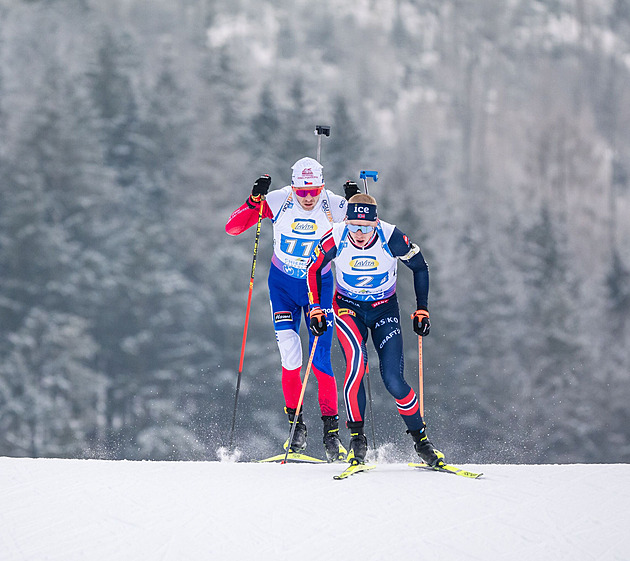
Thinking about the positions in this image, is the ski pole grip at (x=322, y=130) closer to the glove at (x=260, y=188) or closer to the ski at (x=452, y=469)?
the glove at (x=260, y=188)

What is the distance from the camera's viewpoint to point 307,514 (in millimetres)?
5160

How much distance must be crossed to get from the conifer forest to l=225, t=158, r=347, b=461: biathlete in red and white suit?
20.6 metres

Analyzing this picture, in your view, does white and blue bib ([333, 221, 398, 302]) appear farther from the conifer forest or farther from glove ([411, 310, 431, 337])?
the conifer forest

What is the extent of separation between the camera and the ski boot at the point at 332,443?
23.3ft

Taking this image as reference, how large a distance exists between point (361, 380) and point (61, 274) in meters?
29.9

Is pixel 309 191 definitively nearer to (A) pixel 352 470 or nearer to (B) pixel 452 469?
(A) pixel 352 470

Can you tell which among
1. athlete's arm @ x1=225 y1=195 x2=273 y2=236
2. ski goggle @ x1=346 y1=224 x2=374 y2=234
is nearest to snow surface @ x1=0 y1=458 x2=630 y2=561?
ski goggle @ x1=346 y1=224 x2=374 y2=234

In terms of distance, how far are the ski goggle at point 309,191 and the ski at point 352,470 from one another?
214cm

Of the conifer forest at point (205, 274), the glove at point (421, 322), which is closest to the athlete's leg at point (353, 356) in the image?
the glove at point (421, 322)

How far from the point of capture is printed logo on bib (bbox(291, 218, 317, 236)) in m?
7.29

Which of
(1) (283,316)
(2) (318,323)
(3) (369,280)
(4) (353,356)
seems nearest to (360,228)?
(3) (369,280)

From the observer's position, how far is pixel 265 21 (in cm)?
6116

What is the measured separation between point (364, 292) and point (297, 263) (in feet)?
3.34

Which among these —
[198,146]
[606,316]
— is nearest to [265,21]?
[198,146]
